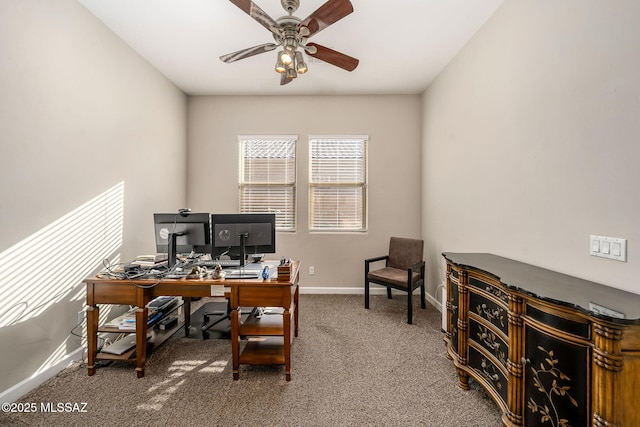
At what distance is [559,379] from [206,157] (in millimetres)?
4380

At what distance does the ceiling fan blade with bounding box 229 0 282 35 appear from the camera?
1729 millimetres

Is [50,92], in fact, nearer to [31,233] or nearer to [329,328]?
[31,233]

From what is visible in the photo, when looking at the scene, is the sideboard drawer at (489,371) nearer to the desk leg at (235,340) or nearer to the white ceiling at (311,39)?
the desk leg at (235,340)

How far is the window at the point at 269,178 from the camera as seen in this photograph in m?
4.09

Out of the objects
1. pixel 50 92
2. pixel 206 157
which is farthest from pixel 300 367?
pixel 206 157

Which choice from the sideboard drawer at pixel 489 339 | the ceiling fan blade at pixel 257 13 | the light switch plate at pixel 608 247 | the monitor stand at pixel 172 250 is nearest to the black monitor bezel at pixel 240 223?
the monitor stand at pixel 172 250

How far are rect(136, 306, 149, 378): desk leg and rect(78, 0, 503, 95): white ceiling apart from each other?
8.48ft

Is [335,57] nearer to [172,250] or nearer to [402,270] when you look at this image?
[172,250]

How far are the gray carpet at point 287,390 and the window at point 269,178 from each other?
1.97m

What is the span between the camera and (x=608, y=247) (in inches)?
55.6

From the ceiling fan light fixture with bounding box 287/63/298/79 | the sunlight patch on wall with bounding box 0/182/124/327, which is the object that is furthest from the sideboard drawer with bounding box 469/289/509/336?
the sunlight patch on wall with bounding box 0/182/124/327

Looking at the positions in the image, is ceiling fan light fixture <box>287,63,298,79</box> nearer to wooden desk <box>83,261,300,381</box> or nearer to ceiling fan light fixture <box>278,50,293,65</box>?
ceiling fan light fixture <box>278,50,293,65</box>

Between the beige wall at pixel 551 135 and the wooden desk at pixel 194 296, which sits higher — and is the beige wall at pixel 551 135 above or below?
above

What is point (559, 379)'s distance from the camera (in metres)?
1.20
